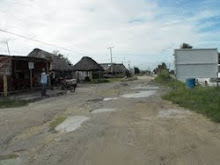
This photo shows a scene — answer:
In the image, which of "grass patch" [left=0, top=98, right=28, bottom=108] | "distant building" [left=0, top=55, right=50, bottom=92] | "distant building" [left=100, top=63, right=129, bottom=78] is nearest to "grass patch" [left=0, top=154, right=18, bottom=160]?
"grass patch" [left=0, top=98, right=28, bottom=108]

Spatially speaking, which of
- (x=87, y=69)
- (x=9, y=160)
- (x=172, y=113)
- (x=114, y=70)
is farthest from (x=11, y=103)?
(x=114, y=70)

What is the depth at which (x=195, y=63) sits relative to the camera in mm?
26766

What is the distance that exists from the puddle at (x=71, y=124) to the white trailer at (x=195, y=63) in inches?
549

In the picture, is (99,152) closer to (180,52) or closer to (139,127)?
(139,127)

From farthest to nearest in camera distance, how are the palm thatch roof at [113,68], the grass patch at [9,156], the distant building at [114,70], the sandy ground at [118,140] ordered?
the palm thatch roof at [113,68] → the distant building at [114,70] → the grass patch at [9,156] → the sandy ground at [118,140]

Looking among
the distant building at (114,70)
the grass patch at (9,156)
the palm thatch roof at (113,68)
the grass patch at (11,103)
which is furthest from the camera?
the palm thatch roof at (113,68)

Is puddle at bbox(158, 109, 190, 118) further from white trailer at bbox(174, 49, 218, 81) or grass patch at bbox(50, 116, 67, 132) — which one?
white trailer at bbox(174, 49, 218, 81)

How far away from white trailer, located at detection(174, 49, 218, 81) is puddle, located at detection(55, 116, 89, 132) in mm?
13948

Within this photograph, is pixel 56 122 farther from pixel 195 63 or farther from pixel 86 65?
pixel 86 65

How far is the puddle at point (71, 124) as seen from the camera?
38.8 ft

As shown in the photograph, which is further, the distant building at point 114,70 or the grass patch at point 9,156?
the distant building at point 114,70

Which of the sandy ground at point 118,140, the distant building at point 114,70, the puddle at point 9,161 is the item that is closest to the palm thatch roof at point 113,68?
the distant building at point 114,70

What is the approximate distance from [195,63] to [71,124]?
1594cm

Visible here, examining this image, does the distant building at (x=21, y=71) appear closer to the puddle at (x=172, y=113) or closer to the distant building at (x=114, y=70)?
the puddle at (x=172, y=113)
